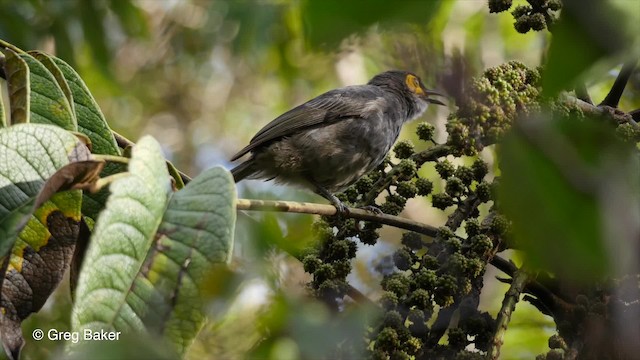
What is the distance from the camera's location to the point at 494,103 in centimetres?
175

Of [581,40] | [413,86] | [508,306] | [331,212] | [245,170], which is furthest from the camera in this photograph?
[413,86]

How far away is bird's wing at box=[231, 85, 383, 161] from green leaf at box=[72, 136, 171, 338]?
3362mm

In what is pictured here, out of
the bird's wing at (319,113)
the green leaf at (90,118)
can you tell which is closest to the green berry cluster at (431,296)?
the green leaf at (90,118)

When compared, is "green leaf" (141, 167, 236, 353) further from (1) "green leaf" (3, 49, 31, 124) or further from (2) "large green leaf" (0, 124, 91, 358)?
(1) "green leaf" (3, 49, 31, 124)

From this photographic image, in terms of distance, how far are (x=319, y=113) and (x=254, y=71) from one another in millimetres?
6250

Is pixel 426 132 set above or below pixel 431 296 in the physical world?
above

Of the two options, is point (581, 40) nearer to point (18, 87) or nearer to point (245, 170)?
point (18, 87)

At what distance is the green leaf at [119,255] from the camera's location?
1104mm

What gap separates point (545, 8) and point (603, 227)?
1.49 meters

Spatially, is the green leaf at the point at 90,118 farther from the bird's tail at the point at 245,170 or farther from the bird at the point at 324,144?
the bird's tail at the point at 245,170

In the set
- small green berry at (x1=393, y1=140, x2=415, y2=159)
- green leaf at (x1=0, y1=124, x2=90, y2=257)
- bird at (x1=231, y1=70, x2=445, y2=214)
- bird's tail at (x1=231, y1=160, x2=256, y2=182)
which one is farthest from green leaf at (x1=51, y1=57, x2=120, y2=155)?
bird's tail at (x1=231, y1=160, x2=256, y2=182)

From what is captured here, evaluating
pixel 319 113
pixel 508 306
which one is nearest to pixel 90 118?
pixel 508 306

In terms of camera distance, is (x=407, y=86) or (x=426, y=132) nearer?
(x=426, y=132)

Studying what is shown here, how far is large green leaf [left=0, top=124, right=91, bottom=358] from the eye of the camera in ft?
4.19
